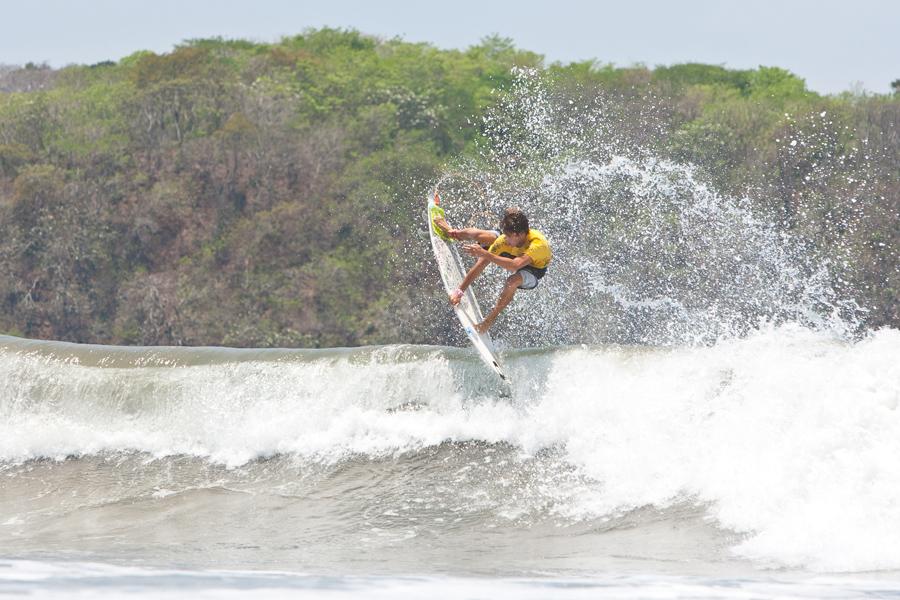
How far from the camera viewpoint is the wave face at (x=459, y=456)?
9.90 meters

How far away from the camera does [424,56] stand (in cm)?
5734

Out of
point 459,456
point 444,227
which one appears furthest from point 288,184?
point 459,456

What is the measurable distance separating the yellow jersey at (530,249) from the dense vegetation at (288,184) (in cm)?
2274

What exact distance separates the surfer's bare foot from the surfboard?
0.15 ft

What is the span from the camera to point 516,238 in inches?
489

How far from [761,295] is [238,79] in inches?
1090

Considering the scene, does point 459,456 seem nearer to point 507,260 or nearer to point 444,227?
point 507,260

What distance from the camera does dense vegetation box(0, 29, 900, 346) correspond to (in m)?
37.3

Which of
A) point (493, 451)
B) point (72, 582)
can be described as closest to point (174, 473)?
point (493, 451)

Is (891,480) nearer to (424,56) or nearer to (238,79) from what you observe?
(238,79)

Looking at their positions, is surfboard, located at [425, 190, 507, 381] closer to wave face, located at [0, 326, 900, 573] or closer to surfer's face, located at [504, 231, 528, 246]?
wave face, located at [0, 326, 900, 573]

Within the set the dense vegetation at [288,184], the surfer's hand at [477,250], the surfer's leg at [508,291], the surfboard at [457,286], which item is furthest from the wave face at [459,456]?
the dense vegetation at [288,184]

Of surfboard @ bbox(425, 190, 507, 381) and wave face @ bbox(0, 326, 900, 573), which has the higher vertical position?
surfboard @ bbox(425, 190, 507, 381)

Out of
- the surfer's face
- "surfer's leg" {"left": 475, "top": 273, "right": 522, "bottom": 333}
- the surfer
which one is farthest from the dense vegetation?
the surfer's face
